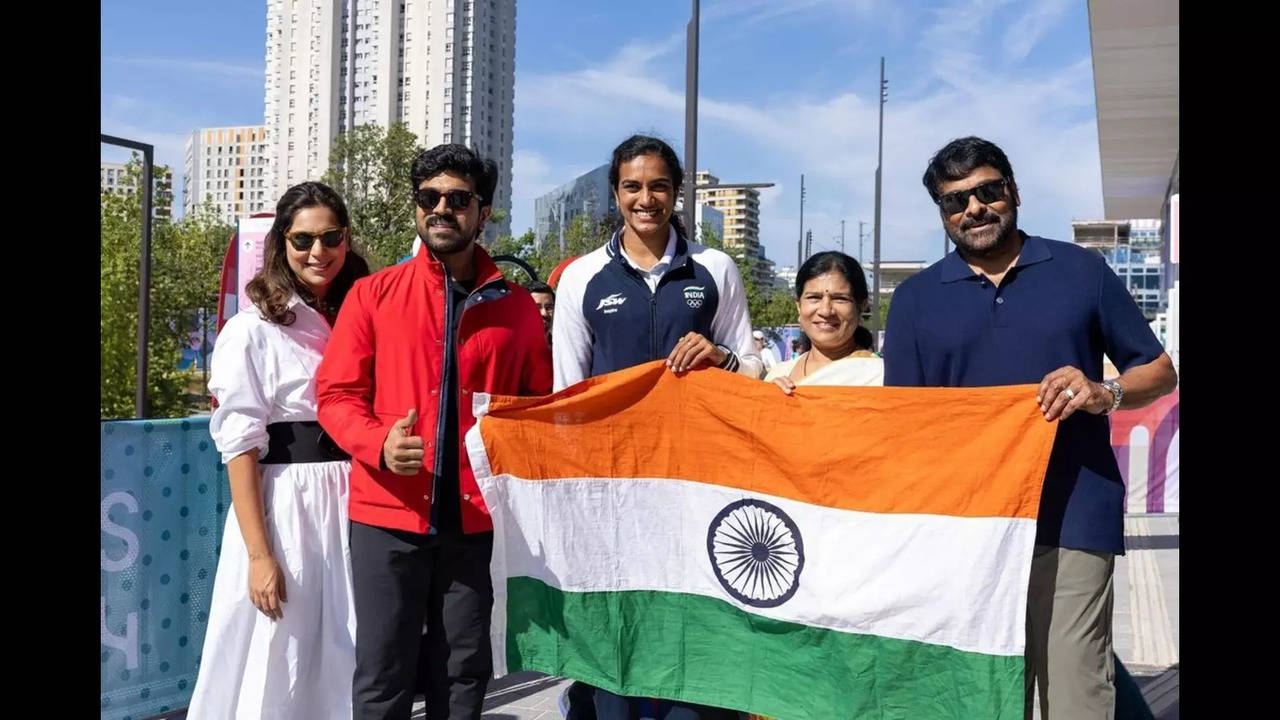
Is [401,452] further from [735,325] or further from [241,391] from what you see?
[735,325]

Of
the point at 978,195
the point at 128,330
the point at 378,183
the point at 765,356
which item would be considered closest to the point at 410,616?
the point at 978,195

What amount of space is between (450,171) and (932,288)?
1.64 metres

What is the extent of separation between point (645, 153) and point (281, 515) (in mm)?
1801

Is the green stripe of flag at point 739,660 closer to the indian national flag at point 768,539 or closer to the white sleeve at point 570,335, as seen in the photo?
the indian national flag at point 768,539

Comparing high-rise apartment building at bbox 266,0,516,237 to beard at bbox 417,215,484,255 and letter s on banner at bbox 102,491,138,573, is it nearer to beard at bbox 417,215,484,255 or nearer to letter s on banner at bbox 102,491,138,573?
letter s on banner at bbox 102,491,138,573

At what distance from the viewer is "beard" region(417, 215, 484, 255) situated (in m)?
3.72

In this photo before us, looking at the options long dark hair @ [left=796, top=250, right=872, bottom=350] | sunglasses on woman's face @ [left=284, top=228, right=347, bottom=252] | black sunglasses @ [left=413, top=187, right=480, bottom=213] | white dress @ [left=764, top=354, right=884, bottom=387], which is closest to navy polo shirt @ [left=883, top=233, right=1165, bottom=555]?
white dress @ [left=764, top=354, right=884, bottom=387]

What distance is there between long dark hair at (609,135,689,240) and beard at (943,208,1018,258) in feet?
3.30

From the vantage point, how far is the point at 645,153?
13.2 ft

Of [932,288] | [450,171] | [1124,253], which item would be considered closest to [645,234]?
[450,171]

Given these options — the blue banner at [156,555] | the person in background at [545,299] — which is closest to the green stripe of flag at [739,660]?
the blue banner at [156,555]
